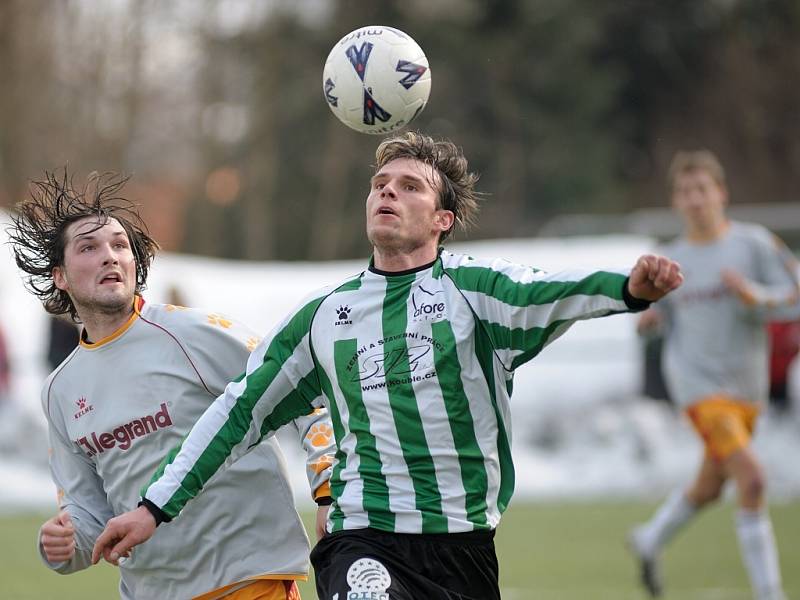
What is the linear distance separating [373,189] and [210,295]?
1124 cm

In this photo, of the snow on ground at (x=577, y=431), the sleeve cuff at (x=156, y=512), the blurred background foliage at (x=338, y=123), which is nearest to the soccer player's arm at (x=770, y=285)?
the sleeve cuff at (x=156, y=512)

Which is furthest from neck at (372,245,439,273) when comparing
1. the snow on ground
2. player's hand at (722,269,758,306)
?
the snow on ground

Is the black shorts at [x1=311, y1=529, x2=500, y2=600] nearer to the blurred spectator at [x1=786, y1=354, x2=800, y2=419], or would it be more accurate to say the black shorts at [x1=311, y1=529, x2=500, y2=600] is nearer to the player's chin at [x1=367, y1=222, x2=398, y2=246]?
the player's chin at [x1=367, y1=222, x2=398, y2=246]

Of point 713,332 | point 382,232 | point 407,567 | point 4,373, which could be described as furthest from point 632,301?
point 4,373

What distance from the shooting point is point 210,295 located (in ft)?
49.9

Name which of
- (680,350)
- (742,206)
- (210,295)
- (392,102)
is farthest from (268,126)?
(392,102)

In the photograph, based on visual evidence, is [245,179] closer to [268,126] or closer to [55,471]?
[268,126]

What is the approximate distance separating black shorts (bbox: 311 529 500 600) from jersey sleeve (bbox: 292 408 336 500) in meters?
0.27

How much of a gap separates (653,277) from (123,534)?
170 centimetres

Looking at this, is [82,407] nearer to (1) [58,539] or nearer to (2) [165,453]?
(2) [165,453]

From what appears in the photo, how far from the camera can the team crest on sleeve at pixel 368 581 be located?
150 inches

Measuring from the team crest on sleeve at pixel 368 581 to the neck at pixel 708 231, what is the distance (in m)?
4.90

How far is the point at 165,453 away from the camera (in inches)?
170

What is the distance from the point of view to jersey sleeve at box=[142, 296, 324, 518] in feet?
12.9
